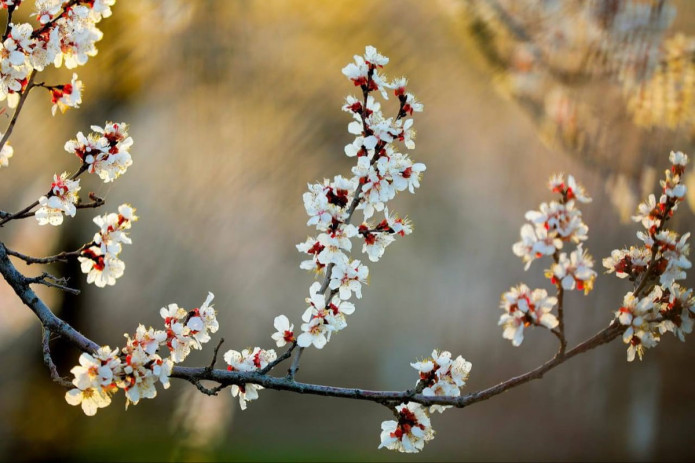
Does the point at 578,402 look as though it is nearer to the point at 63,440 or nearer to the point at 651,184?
the point at 651,184

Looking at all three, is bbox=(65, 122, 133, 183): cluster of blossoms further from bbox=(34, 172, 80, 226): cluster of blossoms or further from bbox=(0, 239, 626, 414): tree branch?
bbox=(0, 239, 626, 414): tree branch

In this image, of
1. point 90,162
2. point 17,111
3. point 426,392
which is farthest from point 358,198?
point 17,111

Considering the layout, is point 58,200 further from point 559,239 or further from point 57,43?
point 559,239

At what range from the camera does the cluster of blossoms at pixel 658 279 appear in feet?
2.43

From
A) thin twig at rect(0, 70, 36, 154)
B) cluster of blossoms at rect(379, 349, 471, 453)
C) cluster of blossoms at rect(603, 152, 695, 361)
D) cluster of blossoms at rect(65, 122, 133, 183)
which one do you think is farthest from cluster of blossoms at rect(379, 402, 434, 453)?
thin twig at rect(0, 70, 36, 154)

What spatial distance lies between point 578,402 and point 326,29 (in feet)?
5.84

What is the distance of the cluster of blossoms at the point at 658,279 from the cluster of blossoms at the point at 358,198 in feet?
0.99

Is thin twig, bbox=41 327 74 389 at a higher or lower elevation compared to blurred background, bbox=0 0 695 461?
lower

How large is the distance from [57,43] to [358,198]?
0.50 metres

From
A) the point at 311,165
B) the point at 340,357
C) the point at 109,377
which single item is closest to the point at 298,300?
the point at 340,357

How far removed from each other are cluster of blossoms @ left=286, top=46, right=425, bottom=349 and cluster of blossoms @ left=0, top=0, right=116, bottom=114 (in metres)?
0.40

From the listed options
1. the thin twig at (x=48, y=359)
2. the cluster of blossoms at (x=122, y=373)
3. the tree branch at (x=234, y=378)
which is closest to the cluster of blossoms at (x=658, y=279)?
the tree branch at (x=234, y=378)

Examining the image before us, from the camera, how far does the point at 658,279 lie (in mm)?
808

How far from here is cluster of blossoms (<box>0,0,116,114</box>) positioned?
91cm
